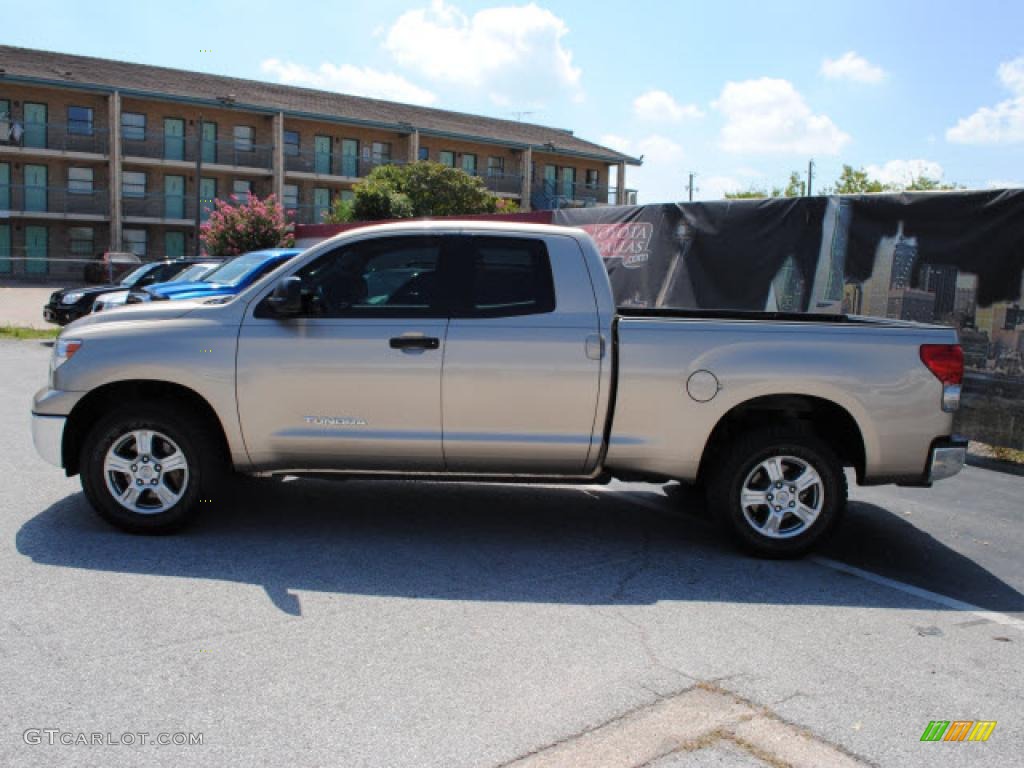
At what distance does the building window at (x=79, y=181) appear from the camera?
4378 cm

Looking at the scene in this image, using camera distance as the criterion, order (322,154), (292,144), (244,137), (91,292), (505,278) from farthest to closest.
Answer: (322,154) → (292,144) → (244,137) → (91,292) → (505,278)

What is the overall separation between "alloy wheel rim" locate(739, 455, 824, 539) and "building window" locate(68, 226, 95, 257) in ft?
149

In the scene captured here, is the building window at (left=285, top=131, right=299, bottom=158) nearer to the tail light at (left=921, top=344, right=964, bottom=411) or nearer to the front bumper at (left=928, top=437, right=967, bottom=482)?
the tail light at (left=921, top=344, right=964, bottom=411)

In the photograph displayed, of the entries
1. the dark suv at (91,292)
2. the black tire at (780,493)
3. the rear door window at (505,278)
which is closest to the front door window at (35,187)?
the dark suv at (91,292)

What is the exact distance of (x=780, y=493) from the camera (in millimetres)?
5539

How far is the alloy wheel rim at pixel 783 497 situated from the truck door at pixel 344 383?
188 centimetres

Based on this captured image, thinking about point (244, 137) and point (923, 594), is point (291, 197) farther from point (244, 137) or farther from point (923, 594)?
point (923, 594)

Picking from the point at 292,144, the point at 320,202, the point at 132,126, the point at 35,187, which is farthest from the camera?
→ the point at 320,202

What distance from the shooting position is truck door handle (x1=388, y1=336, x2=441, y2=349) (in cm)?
545

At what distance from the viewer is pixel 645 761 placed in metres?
3.22

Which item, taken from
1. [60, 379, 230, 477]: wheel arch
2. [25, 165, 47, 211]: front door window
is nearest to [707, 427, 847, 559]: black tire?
[60, 379, 230, 477]: wheel arch

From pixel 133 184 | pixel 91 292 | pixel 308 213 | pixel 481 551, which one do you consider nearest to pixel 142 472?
pixel 481 551

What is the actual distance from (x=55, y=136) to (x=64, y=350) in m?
43.2

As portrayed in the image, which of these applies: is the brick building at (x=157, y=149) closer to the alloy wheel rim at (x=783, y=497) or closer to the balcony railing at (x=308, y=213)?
the balcony railing at (x=308, y=213)
